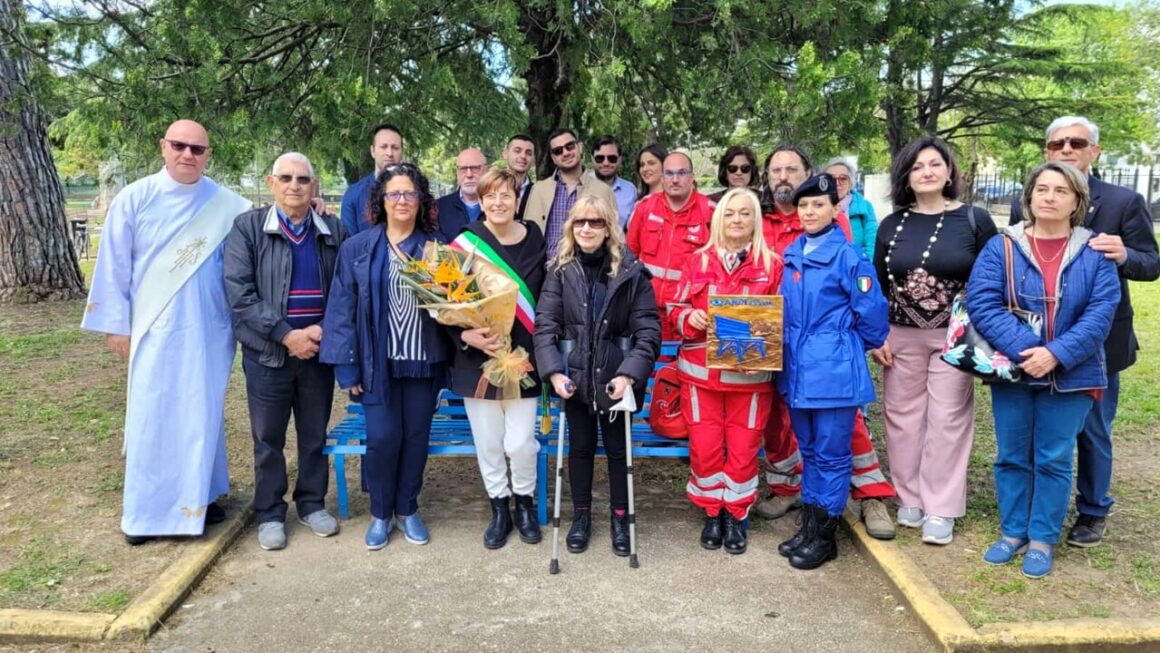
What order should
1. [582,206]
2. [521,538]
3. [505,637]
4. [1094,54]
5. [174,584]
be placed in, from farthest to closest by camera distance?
[1094,54] → [521,538] → [582,206] → [174,584] → [505,637]

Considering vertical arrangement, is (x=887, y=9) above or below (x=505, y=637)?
above

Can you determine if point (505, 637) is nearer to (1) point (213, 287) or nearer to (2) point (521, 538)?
(2) point (521, 538)

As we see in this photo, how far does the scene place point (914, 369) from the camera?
446 centimetres

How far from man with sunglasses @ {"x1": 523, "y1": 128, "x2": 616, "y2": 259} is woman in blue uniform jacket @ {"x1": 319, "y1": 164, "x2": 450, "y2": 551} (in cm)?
135

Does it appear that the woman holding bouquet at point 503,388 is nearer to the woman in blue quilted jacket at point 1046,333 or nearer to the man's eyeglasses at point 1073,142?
the woman in blue quilted jacket at point 1046,333

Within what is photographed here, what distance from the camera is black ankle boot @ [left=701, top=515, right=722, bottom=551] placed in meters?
4.54

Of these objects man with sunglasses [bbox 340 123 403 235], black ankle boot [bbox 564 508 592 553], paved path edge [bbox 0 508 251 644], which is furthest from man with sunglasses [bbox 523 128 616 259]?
paved path edge [bbox 0 508 251 644]

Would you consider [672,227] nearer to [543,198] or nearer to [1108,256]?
[543,198]

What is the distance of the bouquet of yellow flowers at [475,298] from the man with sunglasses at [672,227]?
1.16 metres

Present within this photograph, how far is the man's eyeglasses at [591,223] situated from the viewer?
168 inches

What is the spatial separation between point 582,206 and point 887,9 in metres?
2.61

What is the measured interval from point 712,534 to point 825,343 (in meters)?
1.24

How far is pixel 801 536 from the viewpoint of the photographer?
4.41 metres

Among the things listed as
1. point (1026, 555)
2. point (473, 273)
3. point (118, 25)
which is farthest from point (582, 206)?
point (118, 25)
